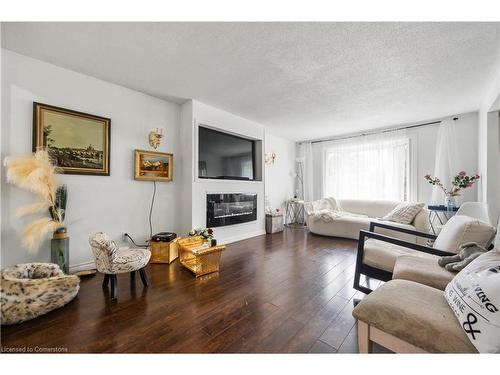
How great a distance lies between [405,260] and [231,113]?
3180 mm

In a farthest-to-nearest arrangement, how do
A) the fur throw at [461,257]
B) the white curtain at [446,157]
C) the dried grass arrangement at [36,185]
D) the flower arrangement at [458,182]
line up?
the white curtain at [446,157] < the flower arrangement at [458,182] < the dried grass arrangement at [36,185] < the fur throw at [461,257]

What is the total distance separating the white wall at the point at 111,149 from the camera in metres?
1.92

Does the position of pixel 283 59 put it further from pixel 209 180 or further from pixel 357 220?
pixel 357 220

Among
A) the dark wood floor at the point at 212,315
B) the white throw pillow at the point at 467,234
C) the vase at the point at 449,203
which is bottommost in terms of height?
the dark wood floor at the point at 212,315

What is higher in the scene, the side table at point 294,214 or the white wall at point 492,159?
the white wall at point 492,159

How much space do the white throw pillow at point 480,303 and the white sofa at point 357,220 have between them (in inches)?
106

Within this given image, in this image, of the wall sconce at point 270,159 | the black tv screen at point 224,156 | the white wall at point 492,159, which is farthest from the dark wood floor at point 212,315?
the wall sconce at point 270,159

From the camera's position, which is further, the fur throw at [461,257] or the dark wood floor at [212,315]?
the fur throw at [461,257]

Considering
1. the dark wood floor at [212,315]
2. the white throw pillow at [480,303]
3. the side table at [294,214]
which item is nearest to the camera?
the white throw pillow at [480,303]

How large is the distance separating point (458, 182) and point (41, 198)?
5.74m

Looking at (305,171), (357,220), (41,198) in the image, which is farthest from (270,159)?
(41,198)

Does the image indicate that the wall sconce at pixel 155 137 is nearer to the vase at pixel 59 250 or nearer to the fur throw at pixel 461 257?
the vase at pixel 59 250

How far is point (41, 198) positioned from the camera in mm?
2018
